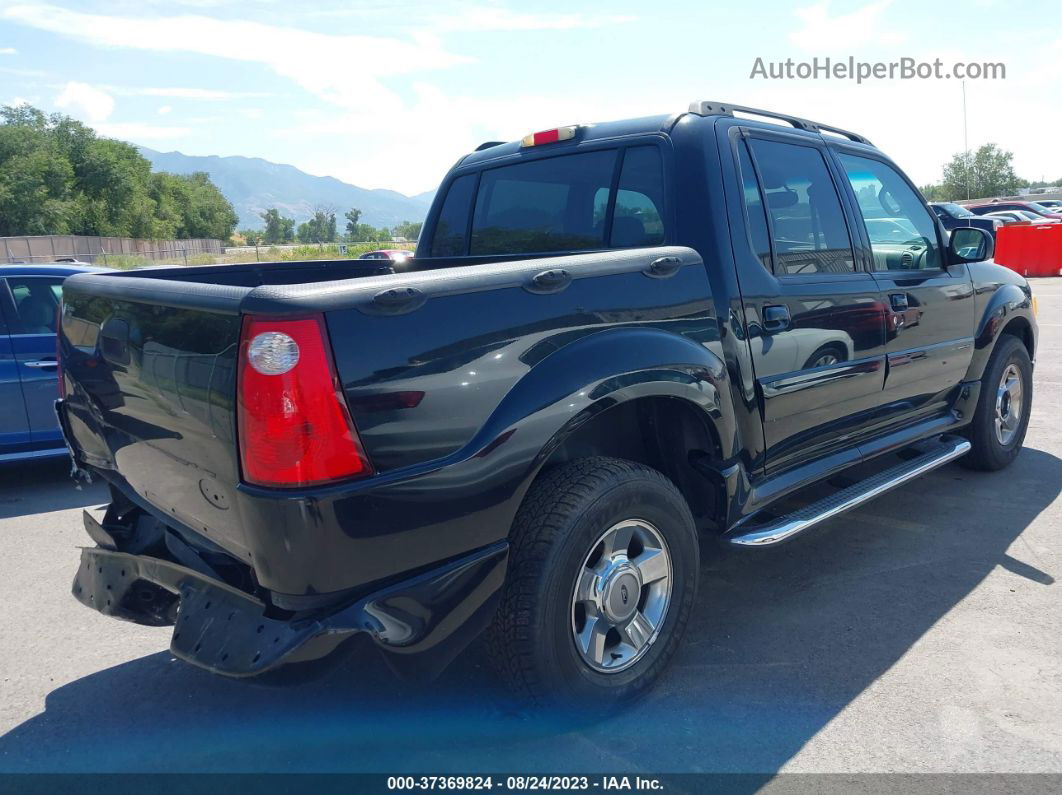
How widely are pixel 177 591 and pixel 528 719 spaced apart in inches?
44.9

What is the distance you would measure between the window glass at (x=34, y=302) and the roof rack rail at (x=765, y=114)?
4437mm

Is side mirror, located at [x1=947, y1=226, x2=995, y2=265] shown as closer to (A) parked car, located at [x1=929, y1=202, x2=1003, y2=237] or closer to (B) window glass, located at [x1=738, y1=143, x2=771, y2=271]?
(A) parked car, located at [x1=929, y1=202, x2=1003, y2=237]

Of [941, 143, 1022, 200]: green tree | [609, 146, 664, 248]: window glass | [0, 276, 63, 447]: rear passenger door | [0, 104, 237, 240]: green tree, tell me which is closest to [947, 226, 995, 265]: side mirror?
[609, 146, 664, 248]: window glass

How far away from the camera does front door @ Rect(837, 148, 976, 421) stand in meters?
4.09

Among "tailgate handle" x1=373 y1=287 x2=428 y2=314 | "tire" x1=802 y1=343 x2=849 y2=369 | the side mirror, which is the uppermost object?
"tailgate handle" x1=373 y1=287 x2=428 y2=314

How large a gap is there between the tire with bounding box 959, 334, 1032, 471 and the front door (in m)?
0.40

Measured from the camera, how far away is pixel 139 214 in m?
77.4

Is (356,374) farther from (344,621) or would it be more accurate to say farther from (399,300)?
(344,621)

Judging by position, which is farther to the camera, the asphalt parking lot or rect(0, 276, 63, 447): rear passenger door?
rect(0, 276, 63, 447): rear passenger door

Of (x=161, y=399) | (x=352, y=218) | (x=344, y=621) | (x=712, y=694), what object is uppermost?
(x=352, y=218)

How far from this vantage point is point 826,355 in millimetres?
3605

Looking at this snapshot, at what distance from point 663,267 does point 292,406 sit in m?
Result: 1.40

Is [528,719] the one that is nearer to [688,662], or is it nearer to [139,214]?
[688,662]

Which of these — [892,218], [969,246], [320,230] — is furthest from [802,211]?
[320,230]
